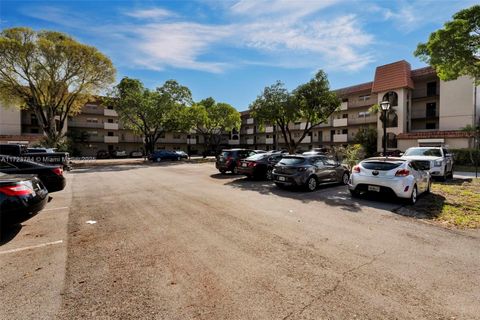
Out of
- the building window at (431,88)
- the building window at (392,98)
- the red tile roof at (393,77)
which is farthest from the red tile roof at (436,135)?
the building window at (431,88)

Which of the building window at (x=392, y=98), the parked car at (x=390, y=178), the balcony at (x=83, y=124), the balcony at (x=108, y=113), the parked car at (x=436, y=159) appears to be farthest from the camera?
the balcony at (x=108, y=113)

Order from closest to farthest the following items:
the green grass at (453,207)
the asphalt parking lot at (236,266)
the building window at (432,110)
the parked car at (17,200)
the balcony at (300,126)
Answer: the asphalt parking lot at (236,266) → the parked car at (17,200) → the green grass at (453,207) → the building window at (432,110) → the balcony at (300,126)

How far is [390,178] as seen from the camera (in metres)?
7.92

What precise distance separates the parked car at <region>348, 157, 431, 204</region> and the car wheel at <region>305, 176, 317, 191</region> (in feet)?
5.56

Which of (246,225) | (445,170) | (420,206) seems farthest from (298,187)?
(445,170)

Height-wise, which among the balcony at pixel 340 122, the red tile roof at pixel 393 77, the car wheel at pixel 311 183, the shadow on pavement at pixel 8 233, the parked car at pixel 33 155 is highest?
the red tile roof at pixel 393 77

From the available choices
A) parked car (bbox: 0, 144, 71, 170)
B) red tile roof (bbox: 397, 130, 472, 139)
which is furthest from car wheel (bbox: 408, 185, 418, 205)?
red tile roof (bbox: 397, 130, 472, 139)

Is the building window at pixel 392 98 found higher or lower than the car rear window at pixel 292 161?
higher

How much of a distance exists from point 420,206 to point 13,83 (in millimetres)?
31403

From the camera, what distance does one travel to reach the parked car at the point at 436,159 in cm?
1341

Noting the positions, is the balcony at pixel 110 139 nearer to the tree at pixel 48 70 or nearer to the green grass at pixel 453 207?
the tree at pixel 48 70

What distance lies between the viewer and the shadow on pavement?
4691 millimetres

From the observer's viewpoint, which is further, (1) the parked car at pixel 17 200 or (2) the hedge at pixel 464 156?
(2) the hedge at pixel 464 156

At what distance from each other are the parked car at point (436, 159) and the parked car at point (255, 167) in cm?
759
